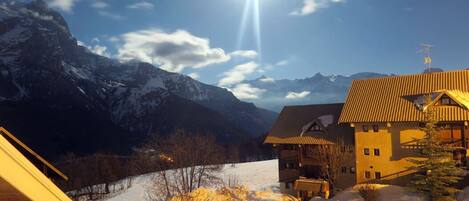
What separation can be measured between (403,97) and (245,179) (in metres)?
27.4

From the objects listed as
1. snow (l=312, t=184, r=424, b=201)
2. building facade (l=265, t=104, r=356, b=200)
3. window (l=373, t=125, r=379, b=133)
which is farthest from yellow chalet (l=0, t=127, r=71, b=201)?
building facade (l=265, t=104, r=356, b=200)

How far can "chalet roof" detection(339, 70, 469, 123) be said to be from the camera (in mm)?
33062

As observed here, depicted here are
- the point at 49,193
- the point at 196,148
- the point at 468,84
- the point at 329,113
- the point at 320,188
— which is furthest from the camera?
the point at 196,148

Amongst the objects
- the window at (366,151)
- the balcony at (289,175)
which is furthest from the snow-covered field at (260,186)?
the window at (366,151)

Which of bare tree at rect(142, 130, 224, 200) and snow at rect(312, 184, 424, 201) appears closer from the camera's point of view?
snow at rect(312, 184, 424, 201)

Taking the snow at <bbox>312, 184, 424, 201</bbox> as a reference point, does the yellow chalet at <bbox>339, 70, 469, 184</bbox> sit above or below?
above

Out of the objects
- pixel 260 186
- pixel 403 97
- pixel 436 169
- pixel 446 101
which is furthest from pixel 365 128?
pixel 260 186

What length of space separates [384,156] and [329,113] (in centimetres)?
860

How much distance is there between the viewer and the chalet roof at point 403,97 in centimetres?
3306

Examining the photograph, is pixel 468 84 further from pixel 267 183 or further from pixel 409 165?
pixel 267 183

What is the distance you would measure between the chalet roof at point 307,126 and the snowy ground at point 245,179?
7293 mm

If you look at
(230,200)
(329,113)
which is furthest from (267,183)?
(230,200)

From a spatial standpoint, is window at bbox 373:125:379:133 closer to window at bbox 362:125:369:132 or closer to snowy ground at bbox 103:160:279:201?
window at bbox 362:125:369:132

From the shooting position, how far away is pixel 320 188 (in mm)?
38344
